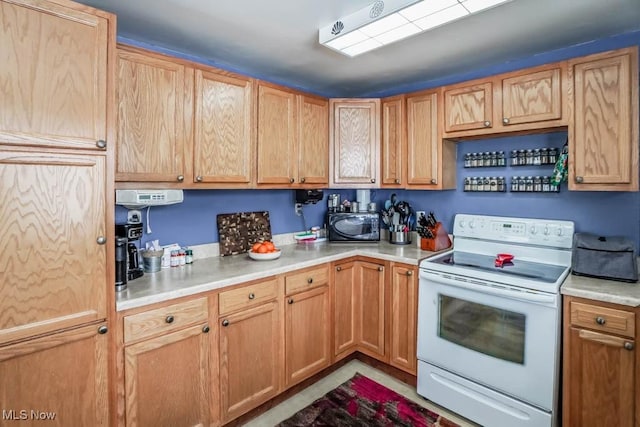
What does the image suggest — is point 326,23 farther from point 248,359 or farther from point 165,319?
point 248,359

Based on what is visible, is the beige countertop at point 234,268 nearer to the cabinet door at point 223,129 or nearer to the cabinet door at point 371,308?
the cabinet door at point 371,308

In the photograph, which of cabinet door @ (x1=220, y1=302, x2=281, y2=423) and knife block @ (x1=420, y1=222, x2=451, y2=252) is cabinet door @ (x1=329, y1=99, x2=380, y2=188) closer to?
knife block @ (x1=420, y1=222, x2=451, y2=252)

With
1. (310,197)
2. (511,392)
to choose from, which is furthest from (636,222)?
(310,197)

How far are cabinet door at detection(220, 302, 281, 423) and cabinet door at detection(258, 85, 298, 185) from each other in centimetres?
97

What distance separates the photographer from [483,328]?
2045mm

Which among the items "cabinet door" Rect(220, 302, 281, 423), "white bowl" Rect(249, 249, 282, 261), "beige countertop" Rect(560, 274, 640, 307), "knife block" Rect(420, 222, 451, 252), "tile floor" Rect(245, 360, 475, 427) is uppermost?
"knife block" Rect(420, 222, 451, 252)

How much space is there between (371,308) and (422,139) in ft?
4.74

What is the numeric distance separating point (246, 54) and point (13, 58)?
1.44 meters

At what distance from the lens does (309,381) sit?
8.18 feet

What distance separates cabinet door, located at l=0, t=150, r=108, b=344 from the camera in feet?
4.13

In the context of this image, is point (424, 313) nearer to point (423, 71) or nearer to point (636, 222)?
point (636, 222)

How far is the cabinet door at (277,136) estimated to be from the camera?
242 centimetres

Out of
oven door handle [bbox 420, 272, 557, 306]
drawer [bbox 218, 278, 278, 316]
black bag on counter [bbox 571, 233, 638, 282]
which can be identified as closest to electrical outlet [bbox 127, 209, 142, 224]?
drawer [bbox 218, 278, 278, 316]

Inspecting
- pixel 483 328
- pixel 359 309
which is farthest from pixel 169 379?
pixel 483 328
